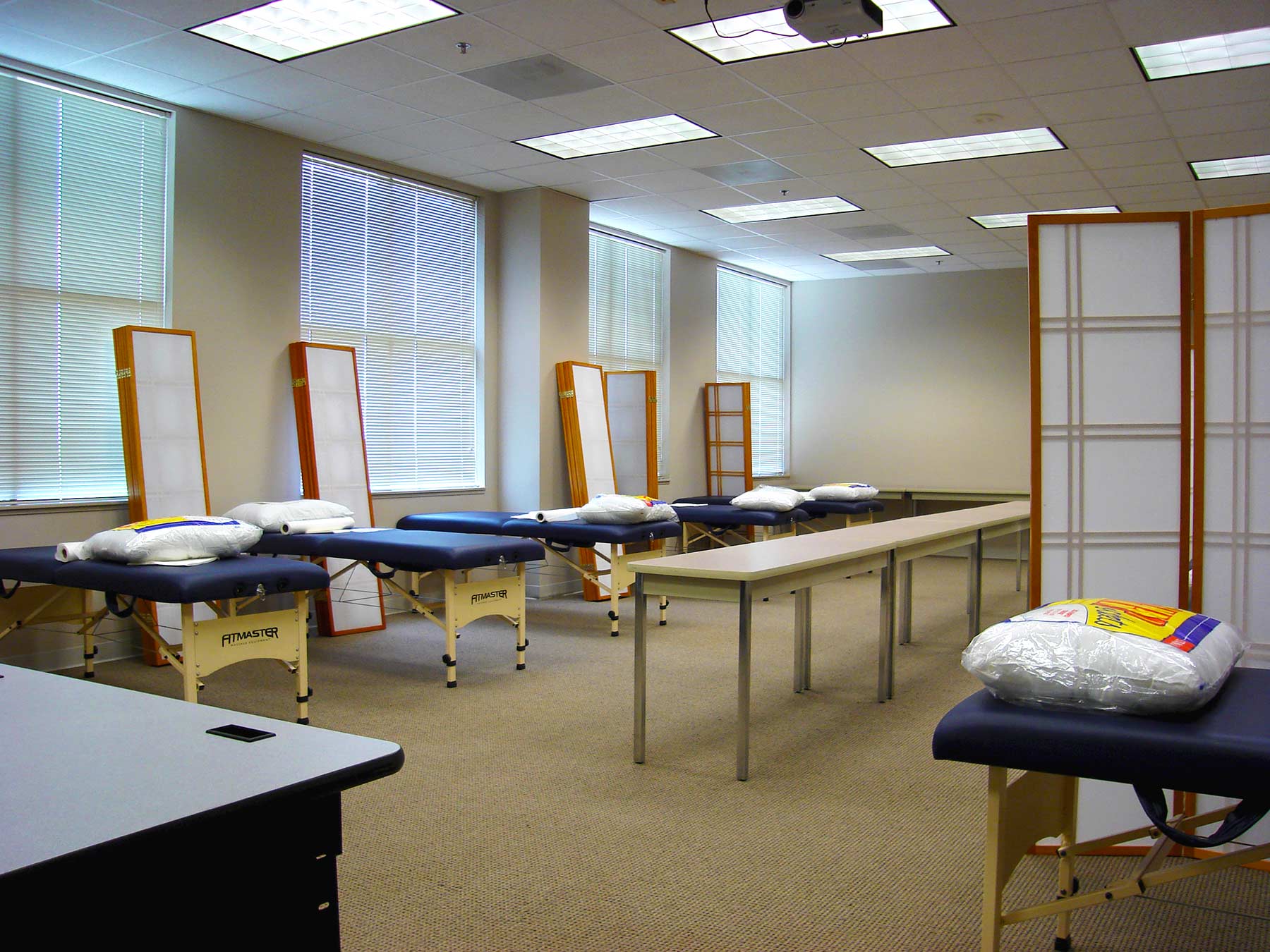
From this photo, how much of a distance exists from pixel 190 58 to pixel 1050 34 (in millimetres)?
3820

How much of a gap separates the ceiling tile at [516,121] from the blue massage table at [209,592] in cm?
277

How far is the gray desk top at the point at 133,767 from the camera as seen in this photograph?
925 mm

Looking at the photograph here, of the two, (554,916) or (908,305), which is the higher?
(908,305)

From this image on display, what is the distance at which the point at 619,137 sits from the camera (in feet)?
19.1

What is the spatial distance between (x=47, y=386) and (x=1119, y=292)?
460cm

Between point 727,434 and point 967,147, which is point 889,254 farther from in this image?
point 967,147

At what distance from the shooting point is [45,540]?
15.1 ft

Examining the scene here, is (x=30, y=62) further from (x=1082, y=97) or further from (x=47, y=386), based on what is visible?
(x=1082, y=97)

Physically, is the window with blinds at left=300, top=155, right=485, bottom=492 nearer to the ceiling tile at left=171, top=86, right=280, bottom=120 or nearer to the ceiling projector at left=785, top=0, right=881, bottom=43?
the ceiling tile at left=171, top=86, right=280, bottom=120

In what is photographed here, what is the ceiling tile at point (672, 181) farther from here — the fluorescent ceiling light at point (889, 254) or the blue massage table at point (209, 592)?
the blue massage table at point (209, 592)

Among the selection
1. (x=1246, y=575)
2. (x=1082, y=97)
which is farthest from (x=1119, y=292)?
(x=1082, y=97)

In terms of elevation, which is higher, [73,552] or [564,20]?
[564,20]

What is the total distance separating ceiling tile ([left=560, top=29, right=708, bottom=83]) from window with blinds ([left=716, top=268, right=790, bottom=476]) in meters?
A: 5.15

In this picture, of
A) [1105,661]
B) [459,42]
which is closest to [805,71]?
[459,42]
